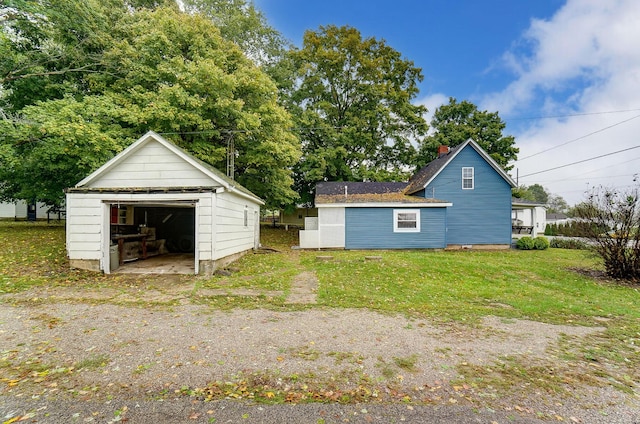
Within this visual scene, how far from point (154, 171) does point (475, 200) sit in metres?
16.7

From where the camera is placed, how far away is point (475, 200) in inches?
694

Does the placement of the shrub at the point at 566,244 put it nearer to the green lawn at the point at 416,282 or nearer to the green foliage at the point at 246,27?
the green lawn at the point at 416,282

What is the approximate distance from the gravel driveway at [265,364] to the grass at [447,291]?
0.19 meters

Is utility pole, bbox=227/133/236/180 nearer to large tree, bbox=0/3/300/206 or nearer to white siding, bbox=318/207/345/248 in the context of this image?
large tree, bbox=0/3/300/206

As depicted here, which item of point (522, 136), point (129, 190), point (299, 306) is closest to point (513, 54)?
point (522, 136)

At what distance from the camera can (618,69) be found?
1545 cm

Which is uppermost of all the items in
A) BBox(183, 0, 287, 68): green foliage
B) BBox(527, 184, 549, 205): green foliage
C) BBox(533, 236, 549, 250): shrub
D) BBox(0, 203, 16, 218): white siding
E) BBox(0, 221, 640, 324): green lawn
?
BBox(183, 0, 287, 68): green foliage

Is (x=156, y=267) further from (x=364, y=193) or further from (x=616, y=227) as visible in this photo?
(x=616, y=227)

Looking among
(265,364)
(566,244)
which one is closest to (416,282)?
(265,364)

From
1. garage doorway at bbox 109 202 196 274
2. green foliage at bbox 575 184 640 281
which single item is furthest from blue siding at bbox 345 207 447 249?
garage doorway at bbox 109 202 196 274

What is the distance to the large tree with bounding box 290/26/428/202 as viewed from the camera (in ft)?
79.3

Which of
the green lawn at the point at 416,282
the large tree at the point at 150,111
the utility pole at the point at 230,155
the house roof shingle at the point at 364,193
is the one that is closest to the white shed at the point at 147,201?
the green lawn at the point at 416,282

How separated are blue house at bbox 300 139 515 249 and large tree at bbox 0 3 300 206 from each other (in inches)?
194

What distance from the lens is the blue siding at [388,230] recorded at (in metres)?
16.2
